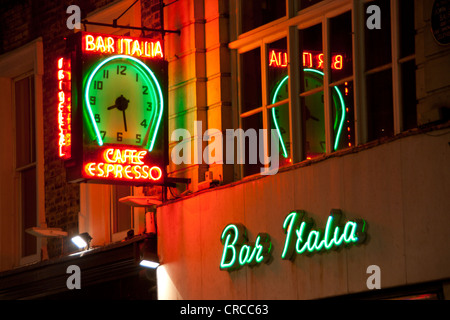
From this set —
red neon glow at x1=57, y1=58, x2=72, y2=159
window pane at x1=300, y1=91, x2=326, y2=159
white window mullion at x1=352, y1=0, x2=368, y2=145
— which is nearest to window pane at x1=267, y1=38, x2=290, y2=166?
window pane at x1=300, y1=91, x2=326, y2=159

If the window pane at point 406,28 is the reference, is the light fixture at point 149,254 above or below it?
below

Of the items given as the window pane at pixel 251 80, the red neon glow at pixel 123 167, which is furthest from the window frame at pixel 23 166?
the window pane at pixel 251 80

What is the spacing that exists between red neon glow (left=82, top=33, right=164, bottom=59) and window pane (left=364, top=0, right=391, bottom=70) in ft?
10.6

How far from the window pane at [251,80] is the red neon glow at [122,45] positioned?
1087 millimetres

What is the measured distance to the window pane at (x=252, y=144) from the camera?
1288 cm

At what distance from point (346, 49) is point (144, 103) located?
9.48 feet

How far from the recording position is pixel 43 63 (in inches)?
667

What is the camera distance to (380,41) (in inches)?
440

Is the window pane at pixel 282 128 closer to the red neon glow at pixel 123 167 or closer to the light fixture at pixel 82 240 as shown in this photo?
the red neon glow at pixel 123 167

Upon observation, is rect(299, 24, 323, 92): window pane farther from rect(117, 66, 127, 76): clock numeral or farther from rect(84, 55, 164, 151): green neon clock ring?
rect(117, 66, 127, 76): clock numeral

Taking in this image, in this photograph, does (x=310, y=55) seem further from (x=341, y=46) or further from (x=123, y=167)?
(x=123, y=167)

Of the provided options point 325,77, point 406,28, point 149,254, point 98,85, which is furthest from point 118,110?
point 406,28

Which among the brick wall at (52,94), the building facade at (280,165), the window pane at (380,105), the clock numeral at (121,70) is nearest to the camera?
the building facade at (280,165)

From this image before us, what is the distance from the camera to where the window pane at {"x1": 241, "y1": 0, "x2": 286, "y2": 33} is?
1283 cm
